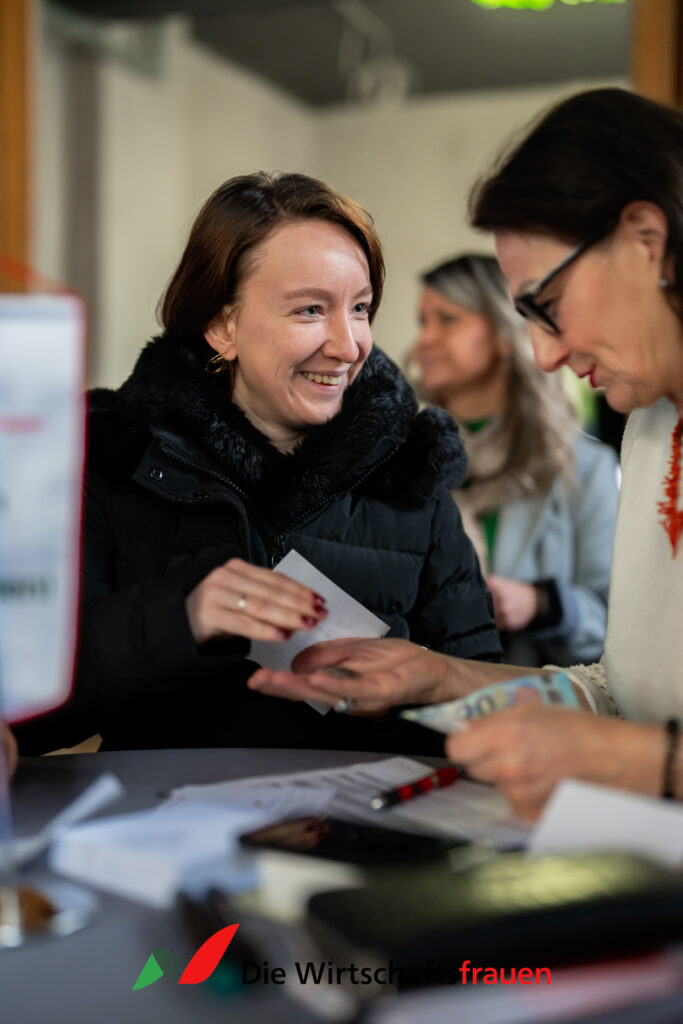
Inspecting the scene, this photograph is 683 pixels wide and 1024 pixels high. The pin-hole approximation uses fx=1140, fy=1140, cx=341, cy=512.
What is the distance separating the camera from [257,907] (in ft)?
2.25

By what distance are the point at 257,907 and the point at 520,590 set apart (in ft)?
5.61

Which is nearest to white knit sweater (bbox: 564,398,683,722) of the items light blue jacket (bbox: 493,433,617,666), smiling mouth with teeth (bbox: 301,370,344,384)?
smiling mouth with teeth (bbox: 301,370,344,384)

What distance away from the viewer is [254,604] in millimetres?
1102

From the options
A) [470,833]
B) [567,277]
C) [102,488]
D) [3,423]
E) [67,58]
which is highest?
[67,58]

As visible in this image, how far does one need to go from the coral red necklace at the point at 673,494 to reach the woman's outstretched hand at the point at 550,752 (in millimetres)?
364

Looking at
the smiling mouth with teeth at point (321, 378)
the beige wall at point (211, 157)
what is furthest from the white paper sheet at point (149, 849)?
the beige wall at point (211, 157)

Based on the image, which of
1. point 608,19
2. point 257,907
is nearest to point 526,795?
point 257,907

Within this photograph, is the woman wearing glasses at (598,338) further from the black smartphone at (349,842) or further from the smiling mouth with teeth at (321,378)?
the smiling mouth with teeth at (321,378)

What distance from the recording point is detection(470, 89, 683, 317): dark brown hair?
1.00m

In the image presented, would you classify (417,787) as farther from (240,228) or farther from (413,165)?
(413,165)

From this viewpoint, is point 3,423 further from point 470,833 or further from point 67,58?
point 67,58

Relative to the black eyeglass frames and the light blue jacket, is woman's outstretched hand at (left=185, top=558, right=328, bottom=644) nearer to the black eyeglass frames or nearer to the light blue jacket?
the black eyeglass frames

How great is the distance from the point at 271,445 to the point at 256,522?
11 cm

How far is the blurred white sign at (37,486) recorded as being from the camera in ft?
2.44
